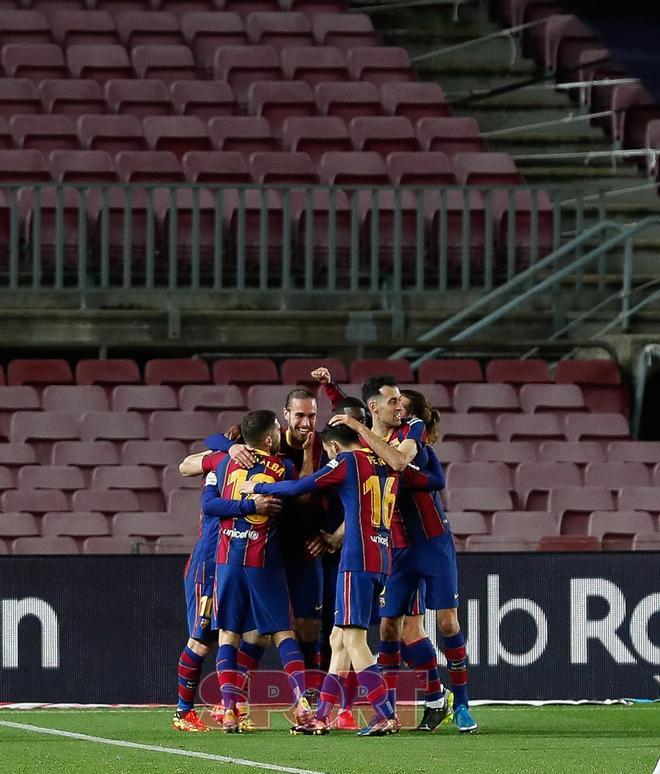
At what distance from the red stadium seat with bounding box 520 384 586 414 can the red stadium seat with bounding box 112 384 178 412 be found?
2.87 metres

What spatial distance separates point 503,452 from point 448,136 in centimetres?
503

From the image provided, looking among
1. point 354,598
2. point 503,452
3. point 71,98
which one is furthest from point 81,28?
point 354,598

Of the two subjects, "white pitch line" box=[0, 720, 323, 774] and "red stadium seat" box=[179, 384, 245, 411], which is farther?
"red stadium seat" box=[179, 384, 245, 411]

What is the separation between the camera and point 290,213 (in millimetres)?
16859

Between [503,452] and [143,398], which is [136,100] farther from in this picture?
[503,452]

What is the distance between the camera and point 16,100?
18.8 m

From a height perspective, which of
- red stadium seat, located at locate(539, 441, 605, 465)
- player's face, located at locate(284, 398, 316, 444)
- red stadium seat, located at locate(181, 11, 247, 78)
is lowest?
red stadium seat, located at locate(539, 441, 605, 465)

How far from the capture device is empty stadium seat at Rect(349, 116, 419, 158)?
1870cm

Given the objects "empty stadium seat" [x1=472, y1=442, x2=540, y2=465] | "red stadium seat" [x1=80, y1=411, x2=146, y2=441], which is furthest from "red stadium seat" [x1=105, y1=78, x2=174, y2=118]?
"empty stadium seat" [x1=472, y1=442, x2=540, y2=465]

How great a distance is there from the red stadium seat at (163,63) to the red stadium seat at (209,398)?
5.58 m

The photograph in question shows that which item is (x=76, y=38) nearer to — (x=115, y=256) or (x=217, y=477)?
(x=115, y=256)

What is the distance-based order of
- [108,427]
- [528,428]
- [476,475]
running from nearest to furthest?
[476,475], [108,427], [528,428]

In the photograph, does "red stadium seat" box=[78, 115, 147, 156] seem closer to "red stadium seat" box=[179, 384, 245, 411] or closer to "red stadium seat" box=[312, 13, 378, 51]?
"red stadium seat" box=[312, 13, 378, 51]

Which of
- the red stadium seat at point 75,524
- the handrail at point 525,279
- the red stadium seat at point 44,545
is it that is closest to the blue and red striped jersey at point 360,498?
the red stadium seat at point 44,545
